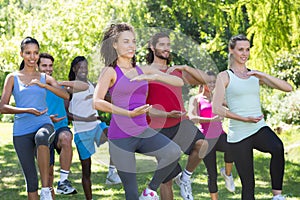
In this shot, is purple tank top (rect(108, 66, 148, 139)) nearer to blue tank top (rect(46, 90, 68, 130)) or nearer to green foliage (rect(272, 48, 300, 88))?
blue tank top (rect(46, 90, 68, 130))

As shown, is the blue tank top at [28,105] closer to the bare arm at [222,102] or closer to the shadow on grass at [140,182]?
the bare arm at [222,102]

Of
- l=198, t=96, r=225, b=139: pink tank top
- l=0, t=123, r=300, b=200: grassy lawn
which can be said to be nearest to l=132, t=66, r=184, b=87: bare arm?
l=198, t=96, r=225, b=139: pink tank top

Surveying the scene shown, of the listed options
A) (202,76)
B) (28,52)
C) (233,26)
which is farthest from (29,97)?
(233,26)

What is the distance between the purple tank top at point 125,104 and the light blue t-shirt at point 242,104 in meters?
1.19

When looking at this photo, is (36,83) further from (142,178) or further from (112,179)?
(142,178)

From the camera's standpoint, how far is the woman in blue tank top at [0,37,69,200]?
572 cm

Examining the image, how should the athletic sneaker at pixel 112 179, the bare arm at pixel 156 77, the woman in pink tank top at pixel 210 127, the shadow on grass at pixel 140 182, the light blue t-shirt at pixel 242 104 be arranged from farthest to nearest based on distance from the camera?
the athletic sneaker at pixel 112 179, the shadow on grass at pixel 140 182, the woman in pink tank top at pixel 210 127, the light blue t-shirt at pixel 242 104, the bare arm at pixel 156 77

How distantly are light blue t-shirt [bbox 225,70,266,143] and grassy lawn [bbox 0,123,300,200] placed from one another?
235 cm

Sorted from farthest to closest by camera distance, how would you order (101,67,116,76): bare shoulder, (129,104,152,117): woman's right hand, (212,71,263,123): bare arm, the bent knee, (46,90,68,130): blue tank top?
(46,90,68,130): blue tank top
the bent knee
(212,71,263,123): bare arm
(101,67,116,76): bare shoulder
(129,104,152,117): woman's right hand

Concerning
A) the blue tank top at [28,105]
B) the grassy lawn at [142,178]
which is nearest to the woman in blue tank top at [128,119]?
the blue tank top at [28,105]

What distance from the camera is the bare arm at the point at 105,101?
4607 millimetres

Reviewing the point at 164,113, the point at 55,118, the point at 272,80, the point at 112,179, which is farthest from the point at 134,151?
the point at 112,179

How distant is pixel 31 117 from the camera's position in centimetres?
584

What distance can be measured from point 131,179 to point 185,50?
47.2ft
